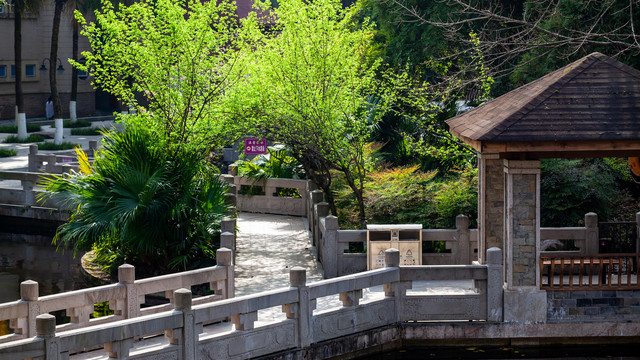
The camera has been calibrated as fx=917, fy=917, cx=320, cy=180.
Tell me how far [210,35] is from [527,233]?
9.19m

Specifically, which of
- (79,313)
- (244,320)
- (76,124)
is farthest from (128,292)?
(76,124)

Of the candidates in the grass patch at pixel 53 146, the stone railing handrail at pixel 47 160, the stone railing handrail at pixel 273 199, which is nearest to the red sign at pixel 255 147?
the stone railing handrail at pixel 273 199

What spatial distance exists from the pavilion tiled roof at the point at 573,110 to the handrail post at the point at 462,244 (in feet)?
8.72

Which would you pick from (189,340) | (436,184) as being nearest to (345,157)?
(436,184)

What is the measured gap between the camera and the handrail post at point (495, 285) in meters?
15.4

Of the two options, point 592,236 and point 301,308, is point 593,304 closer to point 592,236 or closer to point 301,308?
point 592,236

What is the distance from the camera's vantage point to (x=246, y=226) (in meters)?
25.3

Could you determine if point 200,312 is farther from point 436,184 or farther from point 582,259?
point 436,184

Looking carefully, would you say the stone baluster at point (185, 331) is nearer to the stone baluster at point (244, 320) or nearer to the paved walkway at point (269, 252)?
the stone baluster at point (244, 320)

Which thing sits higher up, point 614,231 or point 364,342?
point 614,231

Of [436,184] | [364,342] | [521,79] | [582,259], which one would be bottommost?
[364,342]

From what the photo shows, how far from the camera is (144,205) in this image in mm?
19406

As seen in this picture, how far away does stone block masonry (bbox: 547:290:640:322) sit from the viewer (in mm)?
15734

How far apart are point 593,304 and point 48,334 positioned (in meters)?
9.17
